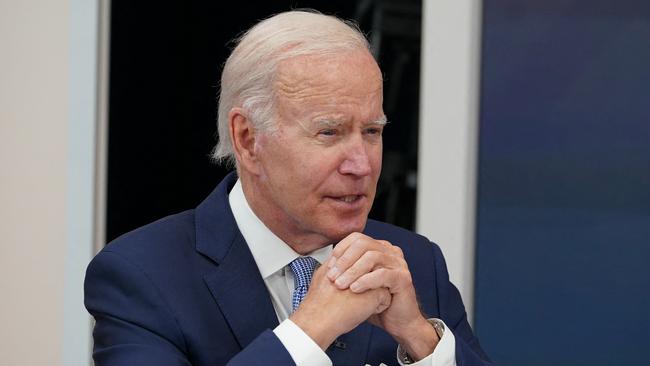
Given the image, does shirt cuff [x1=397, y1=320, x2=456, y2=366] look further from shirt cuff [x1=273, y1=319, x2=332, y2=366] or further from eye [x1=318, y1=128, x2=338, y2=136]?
eye [x1=318, y1=128, x2=338, y2=136]

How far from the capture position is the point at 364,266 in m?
2.17

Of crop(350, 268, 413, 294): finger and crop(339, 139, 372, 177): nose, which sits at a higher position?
crop(339, 139, 372, 177): nose

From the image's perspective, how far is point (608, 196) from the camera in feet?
11.8

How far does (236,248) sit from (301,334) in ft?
1.05

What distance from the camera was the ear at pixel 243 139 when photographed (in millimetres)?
2295

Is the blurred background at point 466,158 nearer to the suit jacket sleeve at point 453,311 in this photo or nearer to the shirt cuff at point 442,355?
the suit jacket sleeve at point 453,311

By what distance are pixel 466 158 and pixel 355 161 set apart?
5.24 ft

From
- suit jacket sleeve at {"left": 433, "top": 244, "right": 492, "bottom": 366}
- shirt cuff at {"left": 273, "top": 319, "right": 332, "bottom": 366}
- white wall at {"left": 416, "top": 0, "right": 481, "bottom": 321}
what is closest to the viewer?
shirt cuff at {"left": 273, "top": 319, "right": 332, "bottom": 366}

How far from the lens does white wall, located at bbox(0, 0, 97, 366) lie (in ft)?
12.9

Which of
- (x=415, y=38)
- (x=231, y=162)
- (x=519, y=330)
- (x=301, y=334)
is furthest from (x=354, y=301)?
(x=415, y=38)

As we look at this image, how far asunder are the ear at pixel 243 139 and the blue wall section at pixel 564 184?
1542 millimetres

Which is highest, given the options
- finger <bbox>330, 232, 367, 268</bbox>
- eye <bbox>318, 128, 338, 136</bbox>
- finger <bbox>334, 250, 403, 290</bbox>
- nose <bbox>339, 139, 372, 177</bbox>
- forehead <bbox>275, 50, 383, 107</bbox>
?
forehead <bbox>275, 50, 383, 107</bbox>

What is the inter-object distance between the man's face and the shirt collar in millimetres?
105

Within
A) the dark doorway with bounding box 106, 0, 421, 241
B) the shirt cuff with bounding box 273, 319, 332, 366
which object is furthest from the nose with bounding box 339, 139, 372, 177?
the dark doorway with bounding box 106, 0, 421, 241
